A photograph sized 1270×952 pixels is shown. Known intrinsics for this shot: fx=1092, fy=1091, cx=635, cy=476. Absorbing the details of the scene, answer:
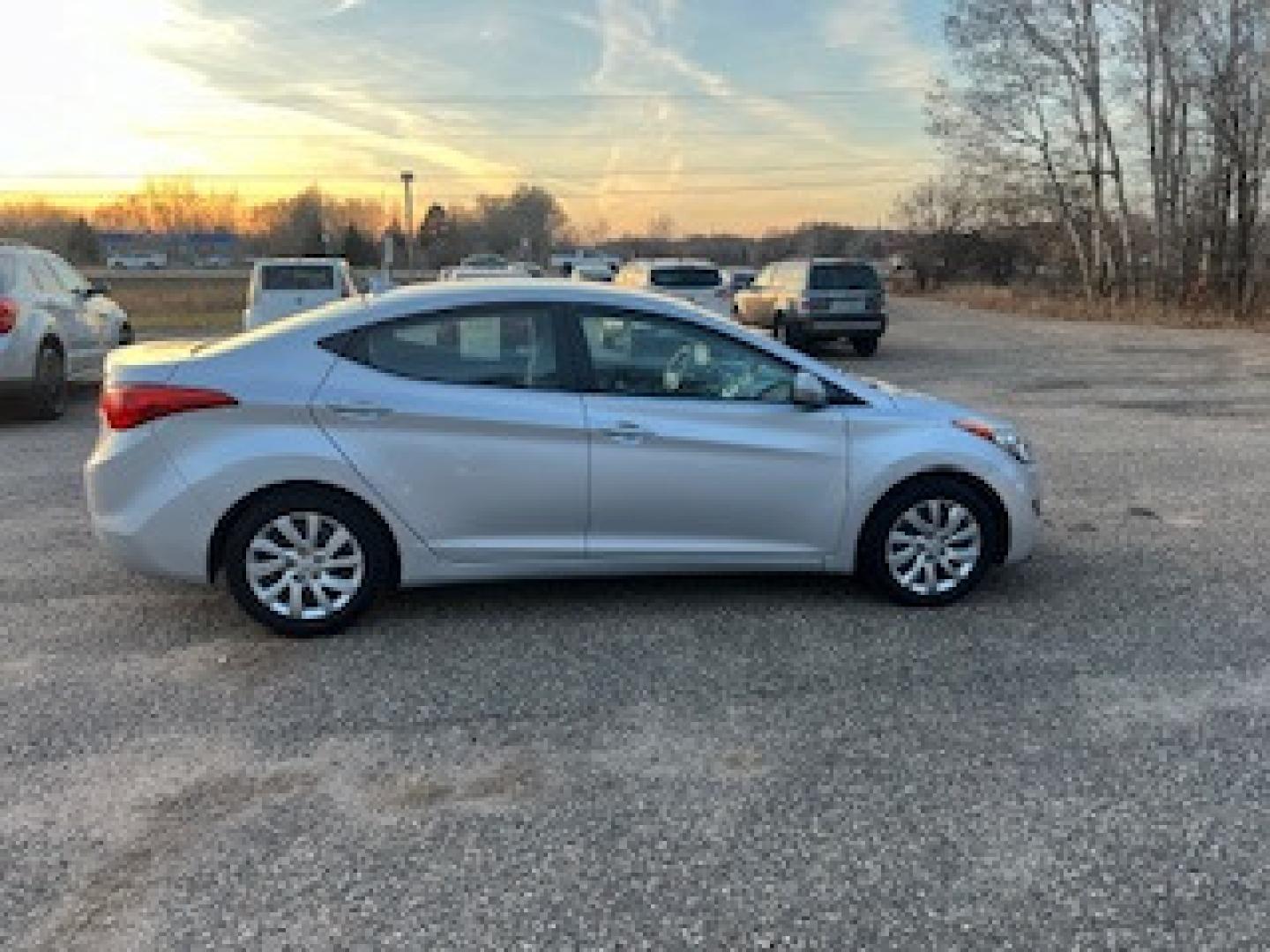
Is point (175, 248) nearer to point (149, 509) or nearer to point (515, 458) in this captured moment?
point (149, 509)

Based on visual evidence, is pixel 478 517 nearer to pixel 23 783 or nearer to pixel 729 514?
pixel 729 514

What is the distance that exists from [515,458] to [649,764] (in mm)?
1710

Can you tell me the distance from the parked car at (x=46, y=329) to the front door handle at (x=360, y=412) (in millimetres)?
7550

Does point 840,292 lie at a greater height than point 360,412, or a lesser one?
greater

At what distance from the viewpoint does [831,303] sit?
19906mm

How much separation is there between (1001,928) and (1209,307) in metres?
34.0

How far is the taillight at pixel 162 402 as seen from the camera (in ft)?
15.7

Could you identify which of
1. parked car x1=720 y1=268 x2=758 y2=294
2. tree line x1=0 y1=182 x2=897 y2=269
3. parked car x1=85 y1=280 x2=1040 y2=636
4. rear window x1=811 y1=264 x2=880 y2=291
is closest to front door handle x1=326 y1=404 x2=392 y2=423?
parked car x1=85 y1=280 x2=1040 y2=636

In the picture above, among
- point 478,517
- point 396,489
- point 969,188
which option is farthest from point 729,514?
point 969,188

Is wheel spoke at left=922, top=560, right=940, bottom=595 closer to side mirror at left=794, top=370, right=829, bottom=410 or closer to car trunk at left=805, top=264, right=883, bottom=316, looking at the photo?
side mirror at left=794, top=370, right=829, bottom=410

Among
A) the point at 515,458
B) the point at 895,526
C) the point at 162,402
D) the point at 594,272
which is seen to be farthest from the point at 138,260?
the point at 895,526

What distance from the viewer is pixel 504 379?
→ 504 centimetres

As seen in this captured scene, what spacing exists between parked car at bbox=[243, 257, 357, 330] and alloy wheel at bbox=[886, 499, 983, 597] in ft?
45.2

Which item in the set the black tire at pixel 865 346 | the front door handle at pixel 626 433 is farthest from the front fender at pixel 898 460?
the black tire at pixel 865 346
